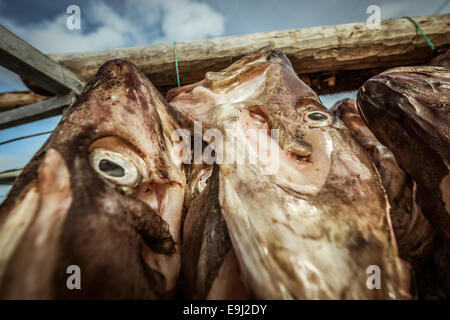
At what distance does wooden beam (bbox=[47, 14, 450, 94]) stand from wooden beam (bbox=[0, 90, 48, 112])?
143 centimetres

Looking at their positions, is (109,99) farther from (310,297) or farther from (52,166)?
(310,297)

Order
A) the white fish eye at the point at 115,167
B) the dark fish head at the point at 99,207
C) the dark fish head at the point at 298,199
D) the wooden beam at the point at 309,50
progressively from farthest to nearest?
the wooden beam at the point at 309,50 → the white fish eye at the point at 115,167 → the dark fish head at the point at 298,199 → the dark fish head at the point at 99,207

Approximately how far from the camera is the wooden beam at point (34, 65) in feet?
7.20

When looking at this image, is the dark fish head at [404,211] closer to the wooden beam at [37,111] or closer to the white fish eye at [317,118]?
the white fish eye at [317,118]

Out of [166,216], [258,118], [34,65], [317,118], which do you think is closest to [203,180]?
[166,216]

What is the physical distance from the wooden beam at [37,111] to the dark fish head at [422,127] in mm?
3404

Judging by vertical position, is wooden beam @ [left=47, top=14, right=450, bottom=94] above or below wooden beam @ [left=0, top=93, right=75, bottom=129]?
above

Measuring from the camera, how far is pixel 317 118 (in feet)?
3.71

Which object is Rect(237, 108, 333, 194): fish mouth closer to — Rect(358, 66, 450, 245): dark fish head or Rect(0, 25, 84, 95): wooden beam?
Rect(358, 66, 450, 245): dark fish head

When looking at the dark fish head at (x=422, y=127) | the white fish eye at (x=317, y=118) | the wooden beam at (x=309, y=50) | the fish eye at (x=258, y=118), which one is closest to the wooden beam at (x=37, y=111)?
the wooden beam at (x=309, y=50)

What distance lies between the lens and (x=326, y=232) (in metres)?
0.72

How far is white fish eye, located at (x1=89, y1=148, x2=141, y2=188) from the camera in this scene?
2.41 feet

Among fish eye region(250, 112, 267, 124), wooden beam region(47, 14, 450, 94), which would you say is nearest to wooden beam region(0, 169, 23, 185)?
wooden beam region(47, 14, 450, 94)
